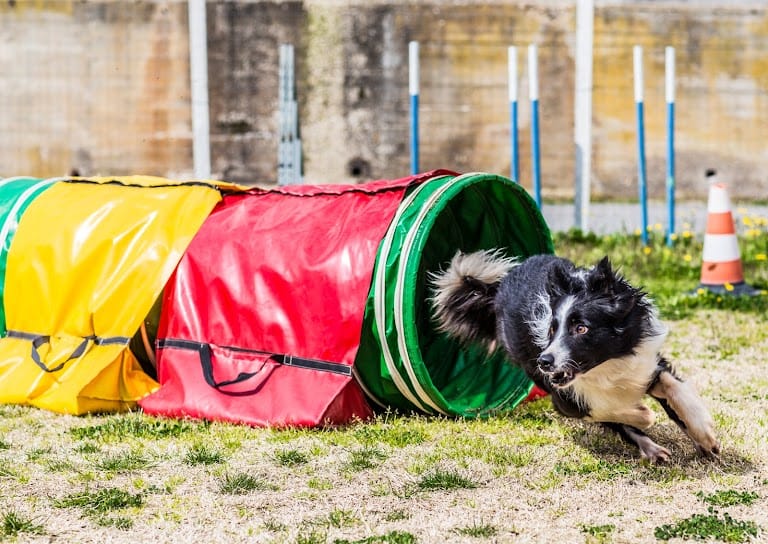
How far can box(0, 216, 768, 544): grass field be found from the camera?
333 centimetres

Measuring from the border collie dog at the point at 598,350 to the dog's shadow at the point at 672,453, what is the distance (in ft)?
0.17

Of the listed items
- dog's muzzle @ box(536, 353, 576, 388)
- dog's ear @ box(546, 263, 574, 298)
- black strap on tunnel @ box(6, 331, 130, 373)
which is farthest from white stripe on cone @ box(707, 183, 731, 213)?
black strap on tunnel @ box(6, 331, 130, 373)

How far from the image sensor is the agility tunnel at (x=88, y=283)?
5129 millimetres

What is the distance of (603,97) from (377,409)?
9.04 meters

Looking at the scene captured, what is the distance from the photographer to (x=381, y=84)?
1322 cm

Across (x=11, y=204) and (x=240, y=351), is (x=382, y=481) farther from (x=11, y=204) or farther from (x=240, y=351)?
(x=11, y=204)

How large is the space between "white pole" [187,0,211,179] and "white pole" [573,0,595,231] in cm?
483

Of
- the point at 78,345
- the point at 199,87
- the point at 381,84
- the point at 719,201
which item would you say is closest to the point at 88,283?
the point at 78,345

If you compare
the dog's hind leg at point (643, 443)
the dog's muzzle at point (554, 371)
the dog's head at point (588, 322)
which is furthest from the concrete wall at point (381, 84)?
the dog's muzzle at point (554, 371)

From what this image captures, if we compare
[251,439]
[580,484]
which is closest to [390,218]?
[251,439]

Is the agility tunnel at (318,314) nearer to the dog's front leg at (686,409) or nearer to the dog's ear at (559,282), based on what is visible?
the dog's ear at (559,282)

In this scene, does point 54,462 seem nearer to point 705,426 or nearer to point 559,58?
point 705,426

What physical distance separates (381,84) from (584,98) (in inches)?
104

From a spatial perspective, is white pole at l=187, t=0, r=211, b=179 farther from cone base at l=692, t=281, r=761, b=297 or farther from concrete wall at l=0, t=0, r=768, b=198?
cone base at l=692, t=281, r=761, b=297
